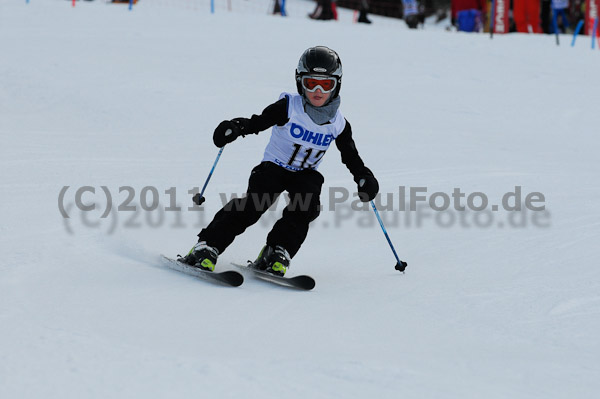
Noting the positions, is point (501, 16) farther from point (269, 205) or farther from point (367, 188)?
point (269, 205)

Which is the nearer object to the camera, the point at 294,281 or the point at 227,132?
the point at 294,281

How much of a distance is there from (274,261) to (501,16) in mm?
13956

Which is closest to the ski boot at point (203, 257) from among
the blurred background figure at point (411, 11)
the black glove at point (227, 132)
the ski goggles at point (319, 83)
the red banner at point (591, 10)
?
the black glove at point (227, 132)

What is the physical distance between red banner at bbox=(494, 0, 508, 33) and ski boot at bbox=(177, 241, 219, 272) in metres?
14.0

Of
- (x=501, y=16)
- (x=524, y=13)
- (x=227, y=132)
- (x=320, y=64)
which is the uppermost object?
(x=524, y=13)

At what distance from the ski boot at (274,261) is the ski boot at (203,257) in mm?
311

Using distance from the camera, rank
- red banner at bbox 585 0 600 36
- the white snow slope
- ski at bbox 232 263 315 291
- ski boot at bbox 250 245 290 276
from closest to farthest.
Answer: the white snow slope, ski at bbox 232 263 315 291, ski boot at bbox 250 245 290 276, red banner at bbox 585 0 600 36

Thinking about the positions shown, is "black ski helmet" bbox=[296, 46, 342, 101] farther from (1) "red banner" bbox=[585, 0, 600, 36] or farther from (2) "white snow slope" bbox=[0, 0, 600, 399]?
(1) "red banner" bbox=[585, 0, 600, 36]

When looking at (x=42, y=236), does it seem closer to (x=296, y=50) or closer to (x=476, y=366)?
(x=476, y=366)

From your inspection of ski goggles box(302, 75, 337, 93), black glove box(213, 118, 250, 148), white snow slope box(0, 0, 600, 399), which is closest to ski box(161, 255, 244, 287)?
white snow slope box(0, 0, 600, 399)

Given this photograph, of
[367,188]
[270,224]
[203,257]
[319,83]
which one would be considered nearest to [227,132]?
[319,83]

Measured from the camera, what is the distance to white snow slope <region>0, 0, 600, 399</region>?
2502 mm

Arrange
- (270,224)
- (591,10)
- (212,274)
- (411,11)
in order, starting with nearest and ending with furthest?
(212,274)
(270,224)
(591,10)
(411,11)

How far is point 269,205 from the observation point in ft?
13.8
